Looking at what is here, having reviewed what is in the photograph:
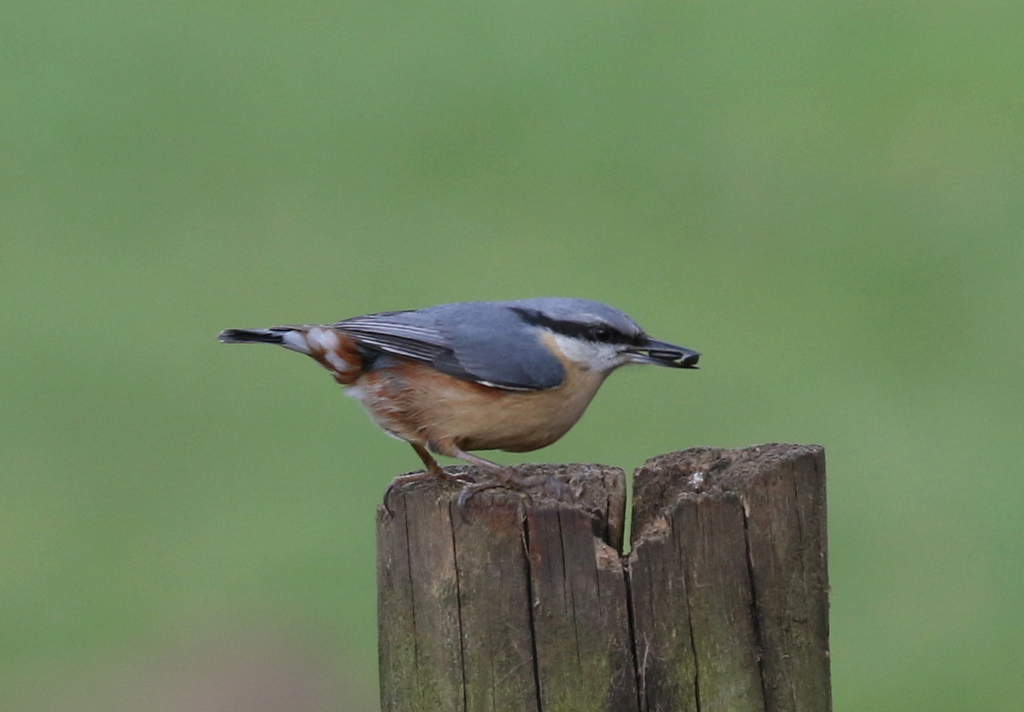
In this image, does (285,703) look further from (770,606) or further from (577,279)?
(770,606)

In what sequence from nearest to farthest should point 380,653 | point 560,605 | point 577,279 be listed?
point 560,605
point 380,653
point 577,279

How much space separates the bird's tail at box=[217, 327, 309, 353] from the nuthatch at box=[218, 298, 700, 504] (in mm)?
154

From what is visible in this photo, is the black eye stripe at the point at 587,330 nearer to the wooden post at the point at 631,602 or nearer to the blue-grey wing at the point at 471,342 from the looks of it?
the blue-grey wing at the point at 471,342

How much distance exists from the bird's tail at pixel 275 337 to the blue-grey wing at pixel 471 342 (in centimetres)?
14

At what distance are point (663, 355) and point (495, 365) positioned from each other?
1.58ft

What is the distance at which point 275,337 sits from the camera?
509 cm

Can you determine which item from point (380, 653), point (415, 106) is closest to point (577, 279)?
point (415, 106)

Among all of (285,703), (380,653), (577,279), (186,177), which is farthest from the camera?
(186,177)

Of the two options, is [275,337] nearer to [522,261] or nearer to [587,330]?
[587,330]

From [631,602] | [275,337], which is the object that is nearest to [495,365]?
[275,337]

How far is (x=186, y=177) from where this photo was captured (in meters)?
11.9

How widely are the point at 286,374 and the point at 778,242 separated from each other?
131 inches

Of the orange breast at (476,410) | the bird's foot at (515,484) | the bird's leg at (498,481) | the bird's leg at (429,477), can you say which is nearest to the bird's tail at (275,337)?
the orange breast at (476,410)

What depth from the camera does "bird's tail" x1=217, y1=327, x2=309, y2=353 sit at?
506 centimetres
